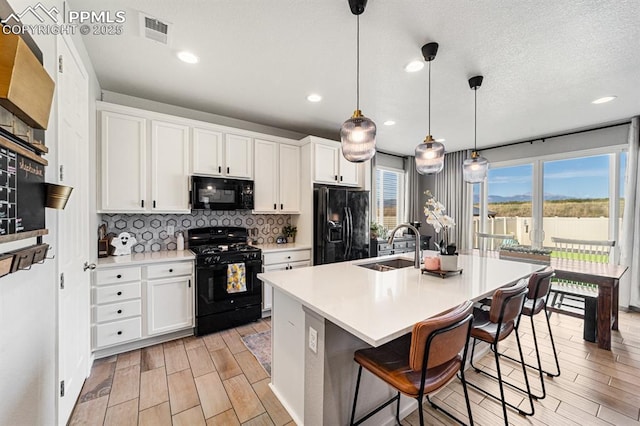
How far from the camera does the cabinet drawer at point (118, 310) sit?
2389 mm

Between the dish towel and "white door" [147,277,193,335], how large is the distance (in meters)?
0.40

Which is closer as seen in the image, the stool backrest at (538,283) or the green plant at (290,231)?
the stool backrest at (538,283)

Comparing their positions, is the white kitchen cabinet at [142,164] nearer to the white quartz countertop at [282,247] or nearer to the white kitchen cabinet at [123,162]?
the white kitchen cabinet at [123,162]

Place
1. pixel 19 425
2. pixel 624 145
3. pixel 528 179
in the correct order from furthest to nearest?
pixel 528 179 → pixel 624 145 → pixel 19 425

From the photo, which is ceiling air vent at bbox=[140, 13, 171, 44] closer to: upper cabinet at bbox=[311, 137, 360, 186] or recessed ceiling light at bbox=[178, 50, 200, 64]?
recessed ceiling light at bbox=[178, 50, 200, 64]

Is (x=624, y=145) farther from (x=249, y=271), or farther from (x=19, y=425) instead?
(x=19, y=425)

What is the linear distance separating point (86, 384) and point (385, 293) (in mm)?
2452

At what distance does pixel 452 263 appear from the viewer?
202 centimetres

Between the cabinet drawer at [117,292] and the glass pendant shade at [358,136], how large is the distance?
2385 millimetres

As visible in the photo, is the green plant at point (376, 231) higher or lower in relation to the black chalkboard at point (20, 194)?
lower

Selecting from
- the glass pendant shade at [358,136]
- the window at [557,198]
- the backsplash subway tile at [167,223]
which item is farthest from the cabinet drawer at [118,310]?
the window at [557,198]

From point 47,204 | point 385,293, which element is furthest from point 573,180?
point 47,204

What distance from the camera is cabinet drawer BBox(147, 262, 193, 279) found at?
2.63 m

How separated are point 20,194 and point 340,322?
52.5 inches
